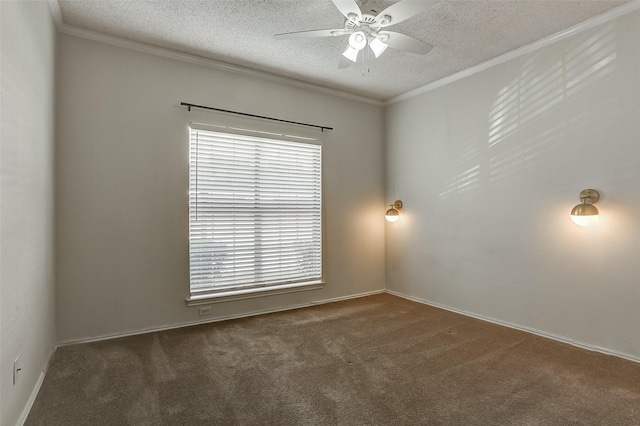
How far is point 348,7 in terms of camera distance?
7.30ft

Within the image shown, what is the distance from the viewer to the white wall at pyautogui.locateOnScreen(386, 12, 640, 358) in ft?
9.25

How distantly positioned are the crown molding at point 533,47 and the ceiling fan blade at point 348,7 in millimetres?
2089

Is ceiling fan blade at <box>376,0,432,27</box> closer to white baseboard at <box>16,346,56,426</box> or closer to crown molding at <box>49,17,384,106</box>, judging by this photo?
crown molding at <box>49,17,384,106</box>

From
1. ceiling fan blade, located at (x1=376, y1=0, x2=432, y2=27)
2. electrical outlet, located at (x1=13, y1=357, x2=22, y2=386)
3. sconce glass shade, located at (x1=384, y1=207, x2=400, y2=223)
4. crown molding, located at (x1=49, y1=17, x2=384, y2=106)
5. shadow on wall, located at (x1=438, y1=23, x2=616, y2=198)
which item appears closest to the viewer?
electrical outlet, located at (x1=13, y1=357, x2=22, y2=386)

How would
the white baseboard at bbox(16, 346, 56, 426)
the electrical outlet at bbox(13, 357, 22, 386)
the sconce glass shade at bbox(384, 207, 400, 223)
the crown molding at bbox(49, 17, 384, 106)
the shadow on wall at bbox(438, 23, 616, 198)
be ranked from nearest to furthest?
the electrical outlet at bbox(13, 357, 22, 386), the white baseboard at bbox(16, 346, 56, 426), the shadow on wall at bbox(438, 23, 616, 198), the crown molding at bbox(49, 17, 384, 106), the sconce glass shade at bbox(384, 207, 400, 223)

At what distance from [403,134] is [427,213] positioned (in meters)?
1.19

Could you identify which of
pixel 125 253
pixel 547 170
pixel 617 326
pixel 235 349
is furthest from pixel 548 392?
pixel 125 253

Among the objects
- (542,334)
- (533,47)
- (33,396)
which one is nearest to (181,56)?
(33,396)

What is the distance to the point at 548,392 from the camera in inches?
89.8

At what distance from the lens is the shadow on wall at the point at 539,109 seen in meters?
2.96

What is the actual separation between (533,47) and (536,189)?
1.38m

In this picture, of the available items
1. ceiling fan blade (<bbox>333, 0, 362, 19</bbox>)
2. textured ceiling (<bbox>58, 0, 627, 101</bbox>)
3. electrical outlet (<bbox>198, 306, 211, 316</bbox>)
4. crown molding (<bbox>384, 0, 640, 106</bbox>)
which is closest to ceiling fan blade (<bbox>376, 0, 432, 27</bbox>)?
ceiling fan blade (<bbox>333, 0, 362, 19</bbox>)

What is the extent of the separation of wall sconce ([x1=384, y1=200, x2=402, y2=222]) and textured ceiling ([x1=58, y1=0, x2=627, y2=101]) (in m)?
1.78

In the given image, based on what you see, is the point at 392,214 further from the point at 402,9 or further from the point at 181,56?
the point at 181,56
